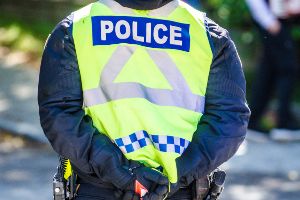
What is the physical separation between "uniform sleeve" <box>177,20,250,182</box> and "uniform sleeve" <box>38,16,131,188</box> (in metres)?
0.27

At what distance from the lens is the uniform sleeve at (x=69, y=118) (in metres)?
3.12

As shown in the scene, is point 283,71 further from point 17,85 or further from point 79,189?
point 79,189

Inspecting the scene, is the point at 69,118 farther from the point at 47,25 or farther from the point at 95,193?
the point at 47,25

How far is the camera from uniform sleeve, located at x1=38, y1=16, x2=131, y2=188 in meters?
3.12

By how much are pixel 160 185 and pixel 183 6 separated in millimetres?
713

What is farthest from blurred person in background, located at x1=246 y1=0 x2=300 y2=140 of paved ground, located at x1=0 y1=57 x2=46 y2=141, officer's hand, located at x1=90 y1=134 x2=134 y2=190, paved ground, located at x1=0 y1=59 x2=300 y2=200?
officer's hand, located at x1=90 y1=134 x2=134 y2=190

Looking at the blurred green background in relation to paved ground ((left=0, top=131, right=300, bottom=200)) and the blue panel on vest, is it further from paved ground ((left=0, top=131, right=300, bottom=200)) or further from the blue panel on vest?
the blue panel on vest

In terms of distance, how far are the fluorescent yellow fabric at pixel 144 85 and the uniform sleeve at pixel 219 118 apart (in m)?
0.03

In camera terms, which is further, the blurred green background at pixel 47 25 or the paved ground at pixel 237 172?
the blurred green background at pixel 47 25

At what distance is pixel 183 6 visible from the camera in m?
3.34

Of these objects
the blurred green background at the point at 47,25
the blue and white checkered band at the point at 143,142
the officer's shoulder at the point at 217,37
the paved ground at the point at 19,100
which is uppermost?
the officer's shoulder at the point at 217,37

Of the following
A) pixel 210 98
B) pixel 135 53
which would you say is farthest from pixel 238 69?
pixel 135 53

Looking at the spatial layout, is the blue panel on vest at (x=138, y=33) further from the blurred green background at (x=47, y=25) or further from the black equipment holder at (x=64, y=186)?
the blurred green background at (x=47, y=25)

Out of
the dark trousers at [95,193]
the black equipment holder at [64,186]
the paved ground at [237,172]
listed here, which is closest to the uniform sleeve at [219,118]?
the dark trousers at [95,193]
